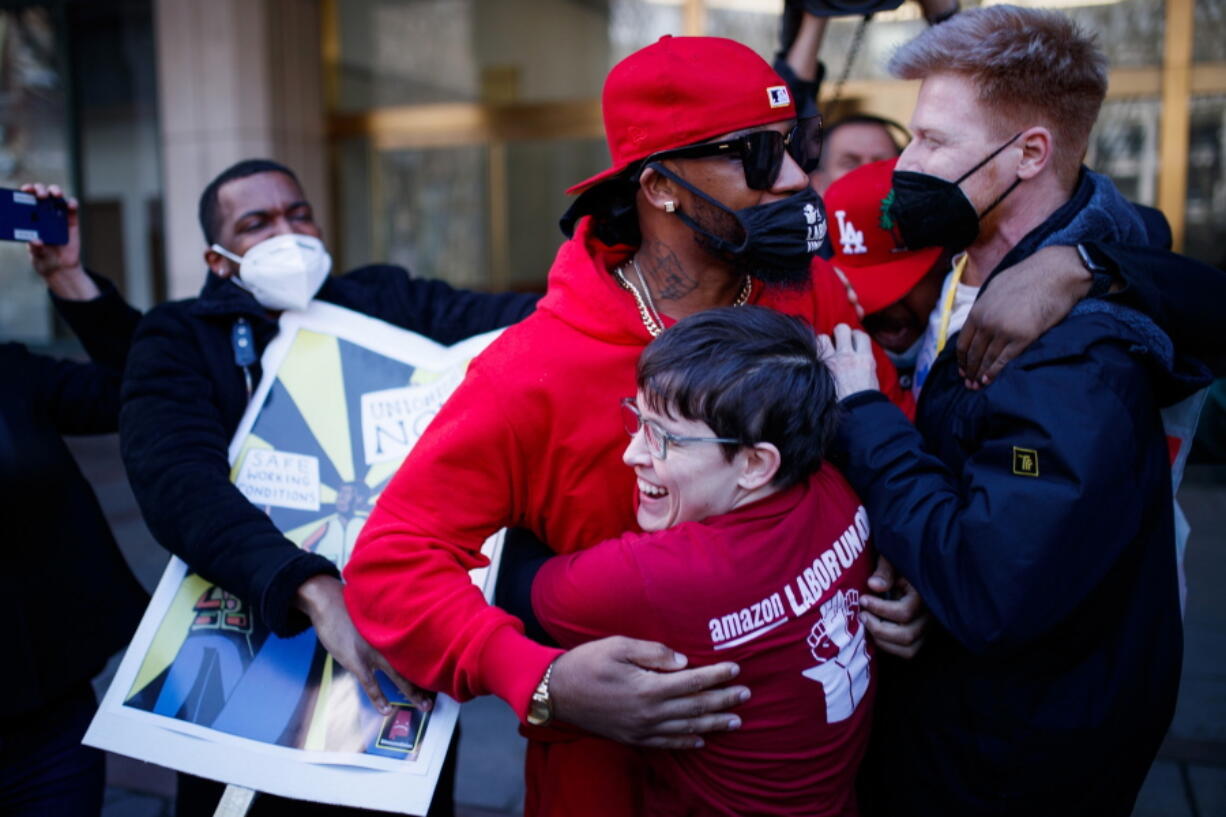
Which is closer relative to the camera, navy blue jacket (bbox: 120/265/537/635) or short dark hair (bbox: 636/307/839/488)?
short dark hair (bbox: 636/307/839/488)

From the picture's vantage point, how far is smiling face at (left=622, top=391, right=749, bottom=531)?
1603mm

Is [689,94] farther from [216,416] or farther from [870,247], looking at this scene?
[216,416]

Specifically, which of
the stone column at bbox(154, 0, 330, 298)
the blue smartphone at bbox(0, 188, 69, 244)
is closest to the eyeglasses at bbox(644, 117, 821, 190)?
the blue smartphone at bbox(0, 188, 69, 244)

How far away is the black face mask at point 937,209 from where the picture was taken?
1862 mm

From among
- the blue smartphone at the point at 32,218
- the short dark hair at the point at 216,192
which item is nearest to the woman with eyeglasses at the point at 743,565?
the short dark hair at the point at 216,192

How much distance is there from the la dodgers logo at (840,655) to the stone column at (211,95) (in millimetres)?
7193

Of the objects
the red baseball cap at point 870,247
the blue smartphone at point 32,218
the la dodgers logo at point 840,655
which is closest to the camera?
the la dodgers logo at point 840,655

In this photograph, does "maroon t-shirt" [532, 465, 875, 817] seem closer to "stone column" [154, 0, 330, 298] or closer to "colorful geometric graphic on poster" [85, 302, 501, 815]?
"colorful geometric graphic on poster" [85, 302, 501, 815]

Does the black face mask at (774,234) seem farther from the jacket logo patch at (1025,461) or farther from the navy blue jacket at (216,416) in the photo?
the navy blue jacket at (216,416)

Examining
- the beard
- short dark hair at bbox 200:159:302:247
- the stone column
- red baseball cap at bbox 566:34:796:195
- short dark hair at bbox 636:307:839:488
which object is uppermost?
the stone column

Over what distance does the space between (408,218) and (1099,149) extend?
19.0 ft

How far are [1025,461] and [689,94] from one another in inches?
34.1

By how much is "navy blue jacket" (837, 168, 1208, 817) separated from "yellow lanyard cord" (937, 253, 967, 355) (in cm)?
17

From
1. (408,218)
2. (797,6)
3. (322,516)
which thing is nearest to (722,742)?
(322,516)
